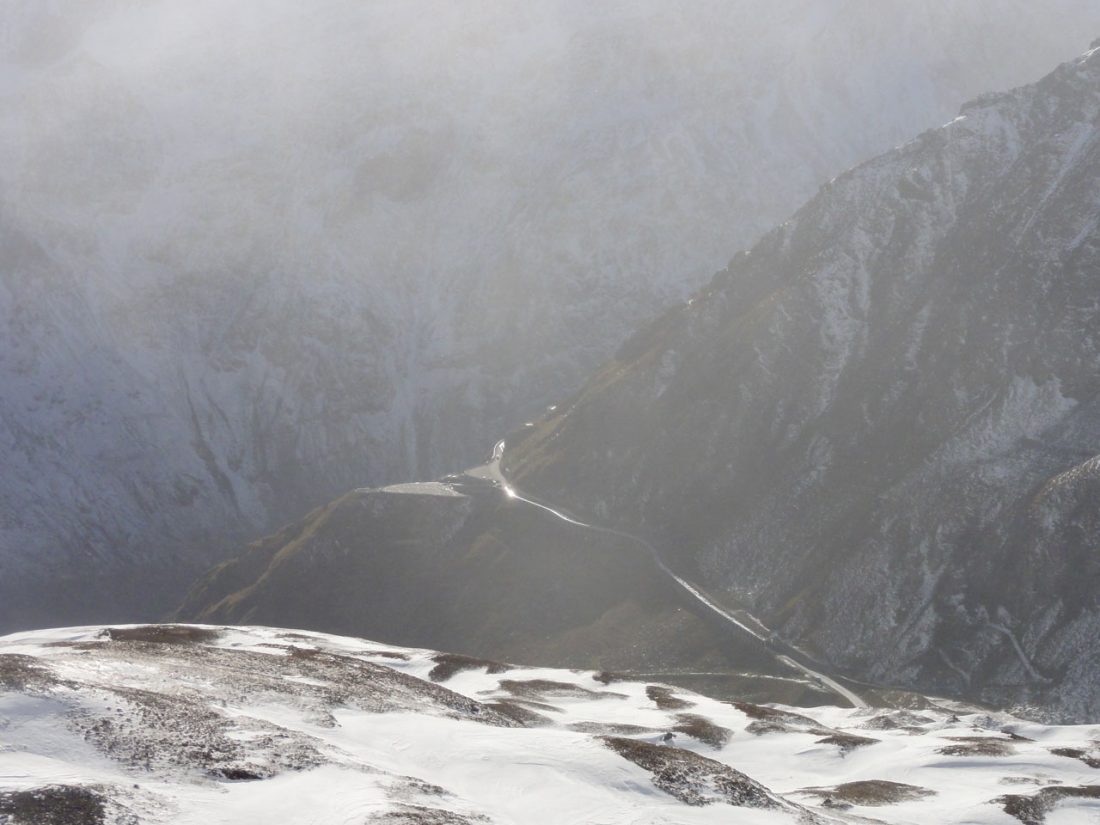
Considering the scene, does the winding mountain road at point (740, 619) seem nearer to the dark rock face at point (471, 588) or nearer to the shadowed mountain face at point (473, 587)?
the shadowed mountain face at point (473, 587)

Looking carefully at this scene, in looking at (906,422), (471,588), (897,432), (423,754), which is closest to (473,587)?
(471,588)

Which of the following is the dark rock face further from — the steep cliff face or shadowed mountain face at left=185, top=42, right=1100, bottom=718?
the steep cliff face

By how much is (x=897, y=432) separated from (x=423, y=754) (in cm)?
10294

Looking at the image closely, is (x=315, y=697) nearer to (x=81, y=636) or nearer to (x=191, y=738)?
(x=191, y=738)

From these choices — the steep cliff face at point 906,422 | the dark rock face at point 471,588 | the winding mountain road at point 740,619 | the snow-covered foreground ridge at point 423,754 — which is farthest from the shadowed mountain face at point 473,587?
the snow-covered foreground ridge at point 423,754

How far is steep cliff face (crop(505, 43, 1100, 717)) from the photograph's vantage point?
11731 cm

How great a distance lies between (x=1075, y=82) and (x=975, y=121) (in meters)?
15.3

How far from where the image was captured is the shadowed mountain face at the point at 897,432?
117500 millimetres

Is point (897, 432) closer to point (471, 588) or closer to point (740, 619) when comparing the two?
point (740, 619)

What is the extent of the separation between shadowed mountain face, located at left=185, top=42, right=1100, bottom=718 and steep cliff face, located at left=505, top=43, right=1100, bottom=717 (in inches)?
11.6

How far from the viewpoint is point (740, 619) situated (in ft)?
425

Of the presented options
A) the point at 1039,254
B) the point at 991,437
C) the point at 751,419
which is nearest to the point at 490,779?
the point at 991,437

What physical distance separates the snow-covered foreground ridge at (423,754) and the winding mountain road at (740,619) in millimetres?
21442

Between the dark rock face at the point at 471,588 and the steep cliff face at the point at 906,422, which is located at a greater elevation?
the steep cliff face at the point at 906,422
